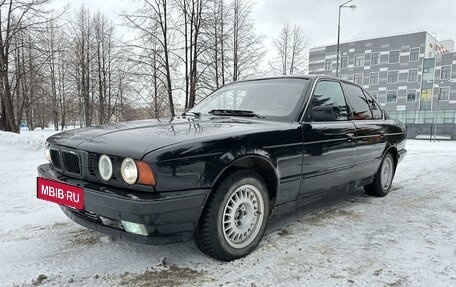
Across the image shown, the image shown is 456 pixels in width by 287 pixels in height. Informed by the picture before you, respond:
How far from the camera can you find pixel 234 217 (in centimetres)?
269

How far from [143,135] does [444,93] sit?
160 feet

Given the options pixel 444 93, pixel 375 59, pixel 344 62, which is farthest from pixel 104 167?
pixel 344 62

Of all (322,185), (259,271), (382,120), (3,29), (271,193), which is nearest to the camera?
(259,271)

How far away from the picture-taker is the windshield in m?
3.40

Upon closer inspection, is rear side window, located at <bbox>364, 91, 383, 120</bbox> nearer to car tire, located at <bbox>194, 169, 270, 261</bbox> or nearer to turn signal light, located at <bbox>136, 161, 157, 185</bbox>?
car tire, located at <bbox>194, 169, 270, 261</bbox>

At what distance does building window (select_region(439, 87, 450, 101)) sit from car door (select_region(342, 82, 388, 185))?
4515cm

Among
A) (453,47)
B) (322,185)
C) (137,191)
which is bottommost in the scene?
(322,185)

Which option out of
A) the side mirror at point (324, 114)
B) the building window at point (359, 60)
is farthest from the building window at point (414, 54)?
the side mirror at point (324, 114)

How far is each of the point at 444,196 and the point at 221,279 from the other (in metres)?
4.11

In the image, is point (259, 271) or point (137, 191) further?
point (259, 271)

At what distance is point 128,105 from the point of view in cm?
2902

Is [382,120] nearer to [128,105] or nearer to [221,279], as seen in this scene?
[221,279]

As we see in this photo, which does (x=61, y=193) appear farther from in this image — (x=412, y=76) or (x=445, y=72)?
(x=445, y=72)

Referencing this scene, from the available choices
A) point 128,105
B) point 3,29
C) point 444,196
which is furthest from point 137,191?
point 128,105
